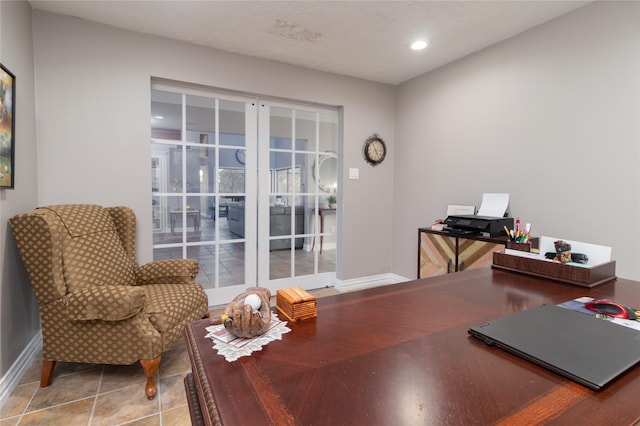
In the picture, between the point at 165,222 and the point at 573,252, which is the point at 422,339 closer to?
the point at 573,252

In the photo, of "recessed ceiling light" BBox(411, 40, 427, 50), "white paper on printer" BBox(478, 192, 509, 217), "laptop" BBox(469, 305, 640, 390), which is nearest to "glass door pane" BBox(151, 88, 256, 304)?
"recessed ceiling light" BBox(411, 40, 427, 50)

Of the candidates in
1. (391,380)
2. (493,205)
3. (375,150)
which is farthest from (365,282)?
(391,380)

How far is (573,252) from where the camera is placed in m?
1.23

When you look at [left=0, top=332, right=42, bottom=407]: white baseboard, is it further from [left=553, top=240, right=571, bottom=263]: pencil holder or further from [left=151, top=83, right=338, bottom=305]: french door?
[left=553, top=240, right=571, bottom=263]: pencil holder

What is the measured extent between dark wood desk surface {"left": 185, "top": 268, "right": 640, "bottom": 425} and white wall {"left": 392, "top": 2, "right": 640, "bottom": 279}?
1915 mm

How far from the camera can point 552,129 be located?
2.45 m

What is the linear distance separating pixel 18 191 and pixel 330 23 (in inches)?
95.9

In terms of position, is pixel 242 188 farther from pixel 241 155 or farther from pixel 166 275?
pixel 166 275

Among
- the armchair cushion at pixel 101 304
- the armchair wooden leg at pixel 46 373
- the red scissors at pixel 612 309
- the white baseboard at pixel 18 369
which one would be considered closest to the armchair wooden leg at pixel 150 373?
the armchair cushion at pixel 101 304

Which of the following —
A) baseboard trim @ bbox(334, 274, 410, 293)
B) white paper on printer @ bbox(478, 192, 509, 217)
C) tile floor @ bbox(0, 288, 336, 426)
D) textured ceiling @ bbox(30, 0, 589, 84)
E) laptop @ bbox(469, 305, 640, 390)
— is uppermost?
textured ceiling @ bbox(30, 0, 589, 84)

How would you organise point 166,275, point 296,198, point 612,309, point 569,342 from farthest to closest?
point 296,198, point 166,275, point 612,309, point 569,342

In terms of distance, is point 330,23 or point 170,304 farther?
point 330,23

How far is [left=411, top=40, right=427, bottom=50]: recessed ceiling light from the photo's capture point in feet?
9.05

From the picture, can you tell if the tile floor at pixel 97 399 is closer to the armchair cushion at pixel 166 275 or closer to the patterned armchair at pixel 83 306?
the patterned armchair at pixel 83 306
